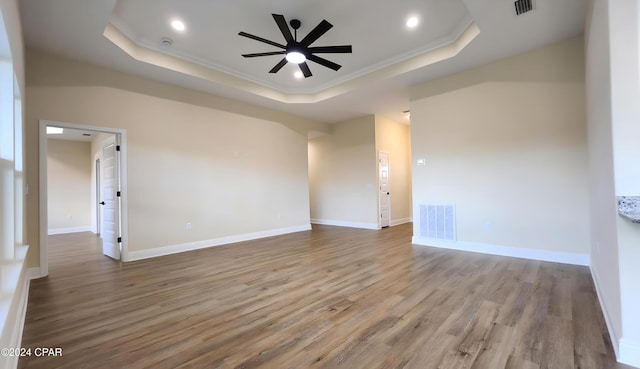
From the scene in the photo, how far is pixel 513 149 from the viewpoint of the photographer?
4148 mm

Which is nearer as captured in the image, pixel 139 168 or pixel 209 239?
pixel 139 168

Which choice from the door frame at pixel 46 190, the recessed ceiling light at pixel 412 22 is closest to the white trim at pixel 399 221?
the recessed ceiling light at pixel 412 22

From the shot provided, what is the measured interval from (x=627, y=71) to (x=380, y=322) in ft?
8.02

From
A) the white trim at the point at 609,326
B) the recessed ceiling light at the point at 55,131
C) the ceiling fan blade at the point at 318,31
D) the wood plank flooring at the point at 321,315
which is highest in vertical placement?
the ceiling fan blade at the point at 318,31

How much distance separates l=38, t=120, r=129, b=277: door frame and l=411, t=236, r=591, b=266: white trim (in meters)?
5.31

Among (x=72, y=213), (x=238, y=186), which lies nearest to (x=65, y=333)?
(x=238, y=186)

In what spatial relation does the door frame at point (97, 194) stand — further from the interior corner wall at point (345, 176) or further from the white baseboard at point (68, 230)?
the interior corner wall at point (345, 176)

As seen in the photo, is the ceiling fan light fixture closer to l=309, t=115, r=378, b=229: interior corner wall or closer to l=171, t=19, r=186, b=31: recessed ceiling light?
l=171, t=19, r=186, b=31: recessed ceiling light

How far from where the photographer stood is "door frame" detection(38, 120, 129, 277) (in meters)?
3.64

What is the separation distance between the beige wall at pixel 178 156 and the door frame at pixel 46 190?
0.20 ft

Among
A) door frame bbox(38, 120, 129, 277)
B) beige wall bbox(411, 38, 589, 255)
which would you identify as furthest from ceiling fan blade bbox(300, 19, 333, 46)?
door frame bbox(38, 120, 129, 277)

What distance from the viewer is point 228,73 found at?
5055 millimetres

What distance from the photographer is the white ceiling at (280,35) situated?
3172mm

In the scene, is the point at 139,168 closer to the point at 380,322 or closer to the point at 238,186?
the point at 238,186
